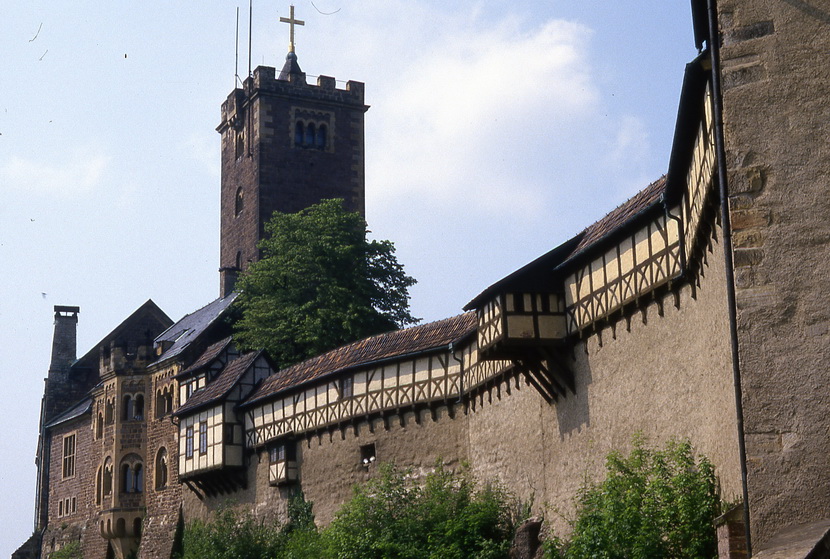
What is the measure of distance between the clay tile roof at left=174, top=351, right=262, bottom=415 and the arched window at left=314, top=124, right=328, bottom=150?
15.1 metres

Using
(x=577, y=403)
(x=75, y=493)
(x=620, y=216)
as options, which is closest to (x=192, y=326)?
(x=75, y=493)

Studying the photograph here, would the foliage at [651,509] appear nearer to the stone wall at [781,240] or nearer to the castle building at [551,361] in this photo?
the castle building at [551,361]

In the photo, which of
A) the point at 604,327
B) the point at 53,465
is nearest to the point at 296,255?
the point at 53,465

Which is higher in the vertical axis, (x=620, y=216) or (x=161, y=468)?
(x=620, y=216)

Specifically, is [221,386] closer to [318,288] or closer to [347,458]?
[318,288]

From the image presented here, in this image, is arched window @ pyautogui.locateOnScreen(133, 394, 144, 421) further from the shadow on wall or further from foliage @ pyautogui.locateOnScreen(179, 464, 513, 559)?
the shadow on wall

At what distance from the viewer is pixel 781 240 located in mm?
11062

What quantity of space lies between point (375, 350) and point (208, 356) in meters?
13.5

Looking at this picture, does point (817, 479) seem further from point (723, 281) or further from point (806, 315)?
point (723, 281)

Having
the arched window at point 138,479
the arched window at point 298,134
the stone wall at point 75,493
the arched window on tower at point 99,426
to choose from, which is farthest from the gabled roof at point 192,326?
the arched window at point 298,134

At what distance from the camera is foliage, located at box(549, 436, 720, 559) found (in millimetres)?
16875

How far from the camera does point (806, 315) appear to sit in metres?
10.8

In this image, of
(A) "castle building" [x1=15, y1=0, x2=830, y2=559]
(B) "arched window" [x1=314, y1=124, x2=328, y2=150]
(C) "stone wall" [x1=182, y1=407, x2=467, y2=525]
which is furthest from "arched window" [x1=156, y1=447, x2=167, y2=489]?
(B) "arched window" [x1=314, y1=124, x2=328, y2=150]

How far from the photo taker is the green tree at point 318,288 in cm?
4388
